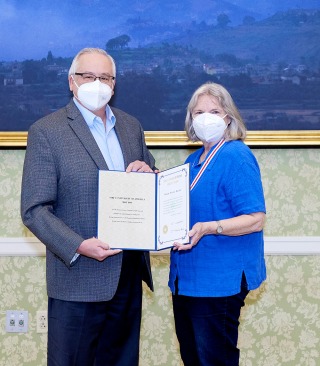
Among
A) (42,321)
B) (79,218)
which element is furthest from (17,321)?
(79,218)

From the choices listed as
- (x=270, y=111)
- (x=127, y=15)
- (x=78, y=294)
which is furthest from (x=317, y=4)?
(x=78, y=294)

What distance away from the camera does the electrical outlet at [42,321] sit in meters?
3.07

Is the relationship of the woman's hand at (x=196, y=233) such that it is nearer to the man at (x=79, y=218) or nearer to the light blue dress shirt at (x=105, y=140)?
the man at (x=79, y=218)

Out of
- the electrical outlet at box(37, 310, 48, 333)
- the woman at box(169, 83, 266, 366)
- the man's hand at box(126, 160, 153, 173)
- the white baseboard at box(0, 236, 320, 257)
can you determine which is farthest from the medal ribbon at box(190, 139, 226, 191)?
the electrical outlet at box(37, 310, 48, 333)

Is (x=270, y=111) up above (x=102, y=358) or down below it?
above

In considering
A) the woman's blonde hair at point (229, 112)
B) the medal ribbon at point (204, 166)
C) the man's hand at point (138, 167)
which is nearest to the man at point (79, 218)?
the man's hand at point (138, 167)

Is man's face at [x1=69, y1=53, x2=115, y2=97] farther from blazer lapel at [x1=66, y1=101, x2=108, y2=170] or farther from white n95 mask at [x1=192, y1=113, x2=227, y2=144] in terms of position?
white n95 mask at [x1=192, y1=113, x2=227, y2=144]

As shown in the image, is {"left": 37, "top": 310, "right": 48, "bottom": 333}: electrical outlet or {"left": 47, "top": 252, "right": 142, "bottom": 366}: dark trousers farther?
{"left": 37, "top": 310, "right": 48, "bottom": 333}: electrical outlet

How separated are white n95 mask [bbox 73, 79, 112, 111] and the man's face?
0.13ft

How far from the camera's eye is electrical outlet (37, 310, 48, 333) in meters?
3.07

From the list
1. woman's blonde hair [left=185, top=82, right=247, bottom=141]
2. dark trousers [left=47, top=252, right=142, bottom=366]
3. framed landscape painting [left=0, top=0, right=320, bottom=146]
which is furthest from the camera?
framed landscape painting [left=0, top=0, right=320, bottom=146]

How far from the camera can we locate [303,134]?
9.89ft

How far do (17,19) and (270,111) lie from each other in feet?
4.04

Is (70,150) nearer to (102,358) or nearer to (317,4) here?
(102,358)
